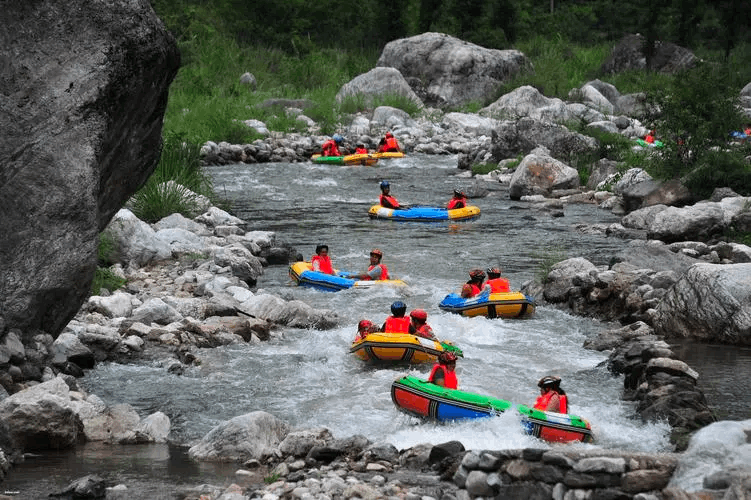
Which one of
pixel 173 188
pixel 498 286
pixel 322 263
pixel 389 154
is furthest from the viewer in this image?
pixel 389 154

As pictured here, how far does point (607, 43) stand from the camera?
165ft

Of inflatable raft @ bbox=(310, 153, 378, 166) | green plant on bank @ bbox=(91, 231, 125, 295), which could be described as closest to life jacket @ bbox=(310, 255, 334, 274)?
green plant on bank @ bbox=(91, 231, 125, 295)

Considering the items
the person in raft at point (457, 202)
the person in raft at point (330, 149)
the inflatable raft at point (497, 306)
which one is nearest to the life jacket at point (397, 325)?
the inflatable raft at point (497, 306)

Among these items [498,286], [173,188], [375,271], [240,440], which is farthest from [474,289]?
[173,188]

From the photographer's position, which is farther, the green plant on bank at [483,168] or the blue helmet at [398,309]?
the green plant on bank at [483,168]

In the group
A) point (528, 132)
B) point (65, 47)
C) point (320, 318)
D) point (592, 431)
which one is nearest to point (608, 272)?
point (320, 318)

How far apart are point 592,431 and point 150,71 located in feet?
16.8

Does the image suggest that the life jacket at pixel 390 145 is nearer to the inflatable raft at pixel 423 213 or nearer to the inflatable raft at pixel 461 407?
the inflatable raft at pixel 423 213

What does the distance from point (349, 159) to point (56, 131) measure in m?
20.5

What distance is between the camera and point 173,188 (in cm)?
1892

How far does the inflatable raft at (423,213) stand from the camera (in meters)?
21.0

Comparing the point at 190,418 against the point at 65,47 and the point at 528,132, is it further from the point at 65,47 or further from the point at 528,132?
the point at 528,132

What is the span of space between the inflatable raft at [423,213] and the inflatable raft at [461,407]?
11423 millimetres

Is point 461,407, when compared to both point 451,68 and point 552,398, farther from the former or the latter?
point 451,68
